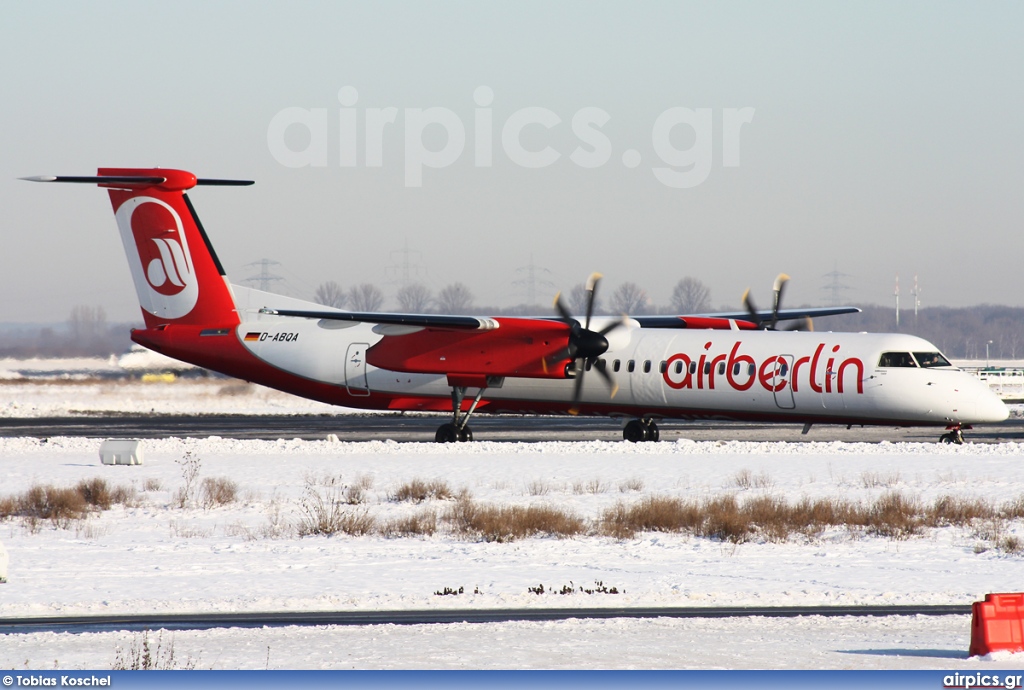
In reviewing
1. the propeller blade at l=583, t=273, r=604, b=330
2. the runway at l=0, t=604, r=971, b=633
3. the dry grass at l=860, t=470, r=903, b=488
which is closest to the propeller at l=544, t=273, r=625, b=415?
the propeller blade at l=583, t=273, r=604, b=330

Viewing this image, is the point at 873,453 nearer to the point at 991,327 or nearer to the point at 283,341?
the point at 283,341

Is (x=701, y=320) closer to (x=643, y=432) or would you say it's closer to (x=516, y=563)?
(x=643, y=432)

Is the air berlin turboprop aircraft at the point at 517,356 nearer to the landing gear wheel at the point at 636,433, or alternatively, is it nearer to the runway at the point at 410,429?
the landing gear wheel at the point at 636,433

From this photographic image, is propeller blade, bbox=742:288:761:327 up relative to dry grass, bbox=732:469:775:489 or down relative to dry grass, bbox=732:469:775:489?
up

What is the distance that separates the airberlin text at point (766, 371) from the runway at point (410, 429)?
16.4ft

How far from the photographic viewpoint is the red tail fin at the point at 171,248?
32156 millimetres

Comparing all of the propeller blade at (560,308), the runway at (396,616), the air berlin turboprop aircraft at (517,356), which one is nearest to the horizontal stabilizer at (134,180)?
the air berlin turboprop aircraft at (517,356)

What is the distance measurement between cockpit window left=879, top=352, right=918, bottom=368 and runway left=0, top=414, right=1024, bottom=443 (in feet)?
19.2

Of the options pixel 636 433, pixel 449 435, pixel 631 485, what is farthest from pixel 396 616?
pixel 636 433

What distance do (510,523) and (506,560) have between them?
2.16 m

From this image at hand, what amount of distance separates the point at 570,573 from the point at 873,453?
50.8 ft

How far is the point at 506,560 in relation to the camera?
1488 centimetres

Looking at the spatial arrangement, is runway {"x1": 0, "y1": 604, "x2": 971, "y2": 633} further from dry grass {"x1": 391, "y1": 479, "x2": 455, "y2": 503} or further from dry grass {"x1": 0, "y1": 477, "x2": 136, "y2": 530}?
dry grass {"x1": 391, "y1": 479, "x2": 455, "y2": 503}

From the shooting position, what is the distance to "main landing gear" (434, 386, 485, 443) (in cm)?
2978
